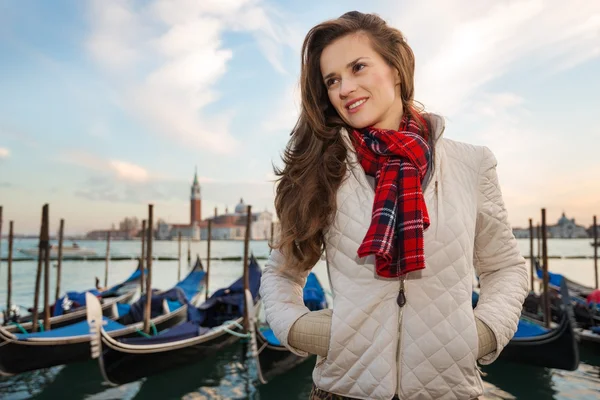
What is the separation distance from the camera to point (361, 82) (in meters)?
0.85

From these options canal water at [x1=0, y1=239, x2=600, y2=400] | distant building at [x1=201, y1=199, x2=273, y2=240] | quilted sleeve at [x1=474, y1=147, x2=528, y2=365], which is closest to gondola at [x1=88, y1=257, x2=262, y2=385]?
canal water at [x1=0, y1=239, x2=600, y2=400]

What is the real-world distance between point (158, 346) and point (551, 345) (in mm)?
5057

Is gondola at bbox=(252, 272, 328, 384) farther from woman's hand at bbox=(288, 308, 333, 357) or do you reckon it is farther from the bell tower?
the bell tower

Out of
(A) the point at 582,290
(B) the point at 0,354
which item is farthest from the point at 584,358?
(B) the point at 0,354

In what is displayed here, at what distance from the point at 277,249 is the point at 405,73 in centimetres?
42

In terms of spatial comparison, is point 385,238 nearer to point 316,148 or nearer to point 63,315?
point 316,148

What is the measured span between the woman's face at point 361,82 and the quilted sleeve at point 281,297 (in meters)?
0.31

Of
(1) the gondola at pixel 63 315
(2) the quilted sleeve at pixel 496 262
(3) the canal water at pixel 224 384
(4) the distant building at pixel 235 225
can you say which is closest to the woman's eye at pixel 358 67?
(2) the quilted sleeve at pixel 496 262

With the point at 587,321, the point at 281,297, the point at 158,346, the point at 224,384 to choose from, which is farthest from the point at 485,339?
the point at 587,321

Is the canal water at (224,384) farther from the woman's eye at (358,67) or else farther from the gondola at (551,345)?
the woman's eye at (358,67)

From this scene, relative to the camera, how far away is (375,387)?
74cm

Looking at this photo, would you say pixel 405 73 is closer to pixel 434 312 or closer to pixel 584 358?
pixel 434 312

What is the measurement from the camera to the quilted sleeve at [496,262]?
0.77m

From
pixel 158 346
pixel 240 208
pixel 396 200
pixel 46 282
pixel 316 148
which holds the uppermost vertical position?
pixel 240 208
